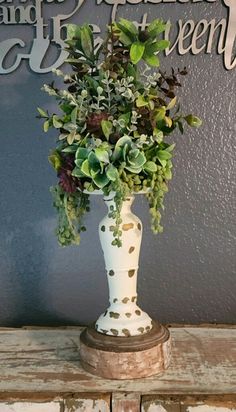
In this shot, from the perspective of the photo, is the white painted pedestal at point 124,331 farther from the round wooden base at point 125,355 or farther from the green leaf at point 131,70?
the green leaf at point 131,70

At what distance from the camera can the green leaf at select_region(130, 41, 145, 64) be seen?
3.44ft

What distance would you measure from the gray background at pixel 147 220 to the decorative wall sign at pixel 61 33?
0.05ft

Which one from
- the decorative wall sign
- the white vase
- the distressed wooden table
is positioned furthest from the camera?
the decorative wall sign

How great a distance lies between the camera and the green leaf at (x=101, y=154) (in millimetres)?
1041

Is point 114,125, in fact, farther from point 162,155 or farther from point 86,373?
point 86,373

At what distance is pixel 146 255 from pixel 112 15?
64 centimetres

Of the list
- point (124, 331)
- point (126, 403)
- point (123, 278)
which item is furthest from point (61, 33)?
point (126, 403)

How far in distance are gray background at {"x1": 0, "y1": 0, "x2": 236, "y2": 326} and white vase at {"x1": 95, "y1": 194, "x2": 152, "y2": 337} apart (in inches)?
13.0

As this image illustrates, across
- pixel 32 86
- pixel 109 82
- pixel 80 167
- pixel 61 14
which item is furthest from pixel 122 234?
pixel 61 14

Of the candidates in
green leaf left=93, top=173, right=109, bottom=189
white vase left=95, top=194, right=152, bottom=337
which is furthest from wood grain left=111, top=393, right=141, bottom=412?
green leaf left=93, top=173, right=109, bottom=189

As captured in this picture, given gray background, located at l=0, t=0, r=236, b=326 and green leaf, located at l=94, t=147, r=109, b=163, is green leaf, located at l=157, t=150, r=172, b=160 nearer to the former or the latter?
green leaf, located at l=94, t=147, r=109, b=163

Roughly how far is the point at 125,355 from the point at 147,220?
48 centimetres

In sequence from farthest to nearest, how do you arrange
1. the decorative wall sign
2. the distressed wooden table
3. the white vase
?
the decorative wall sign < the white vase < the distressed wooden table

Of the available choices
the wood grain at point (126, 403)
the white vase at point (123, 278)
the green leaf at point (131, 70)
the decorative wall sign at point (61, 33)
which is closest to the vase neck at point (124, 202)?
the white vase at point (123, 278)
